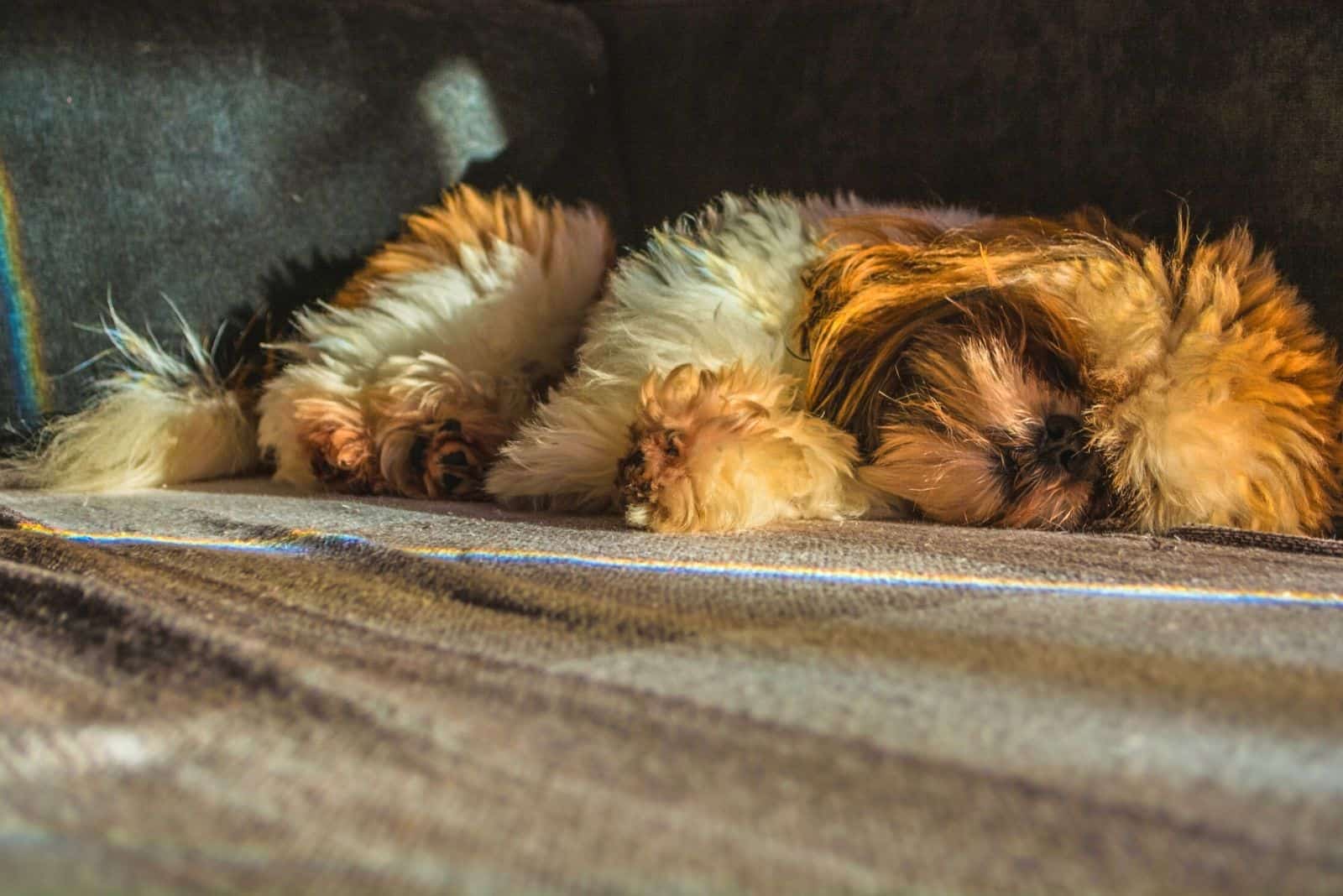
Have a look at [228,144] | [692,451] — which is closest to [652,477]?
[692,451]

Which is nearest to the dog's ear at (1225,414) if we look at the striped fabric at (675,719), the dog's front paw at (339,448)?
the striped fabric at (675,719)

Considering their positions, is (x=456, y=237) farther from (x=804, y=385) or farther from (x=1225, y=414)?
(x=1225, y=414)

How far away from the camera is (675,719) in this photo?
0.79 meters

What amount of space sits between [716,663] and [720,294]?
2.62ft

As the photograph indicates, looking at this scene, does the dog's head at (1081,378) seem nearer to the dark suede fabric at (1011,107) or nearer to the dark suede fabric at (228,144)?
the dark suede fabric at (1011,107)

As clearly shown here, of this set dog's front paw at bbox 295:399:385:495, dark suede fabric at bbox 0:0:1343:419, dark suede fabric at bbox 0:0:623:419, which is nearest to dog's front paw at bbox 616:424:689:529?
dog's front paw at bbox 295:399:385:495

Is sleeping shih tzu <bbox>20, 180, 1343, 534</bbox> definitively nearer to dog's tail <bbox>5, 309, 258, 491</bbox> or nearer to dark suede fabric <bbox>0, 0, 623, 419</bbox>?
dog's tail <bbox>5, 309, 258, 491</bbox>

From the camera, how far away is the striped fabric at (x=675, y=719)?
24.3 inches

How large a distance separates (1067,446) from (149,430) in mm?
1273

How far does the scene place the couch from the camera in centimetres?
64

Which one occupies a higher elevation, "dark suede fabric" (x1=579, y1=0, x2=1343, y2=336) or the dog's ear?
"dark suede fabric" (x1=579, y1=0, x2=1343, y2=336)

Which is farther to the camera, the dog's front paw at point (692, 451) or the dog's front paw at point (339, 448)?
the dog's front paw at point (339, 448)

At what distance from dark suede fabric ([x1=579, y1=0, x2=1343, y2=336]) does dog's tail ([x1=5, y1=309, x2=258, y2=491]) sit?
0.80 metres

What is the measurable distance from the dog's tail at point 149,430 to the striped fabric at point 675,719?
22.0 inches
